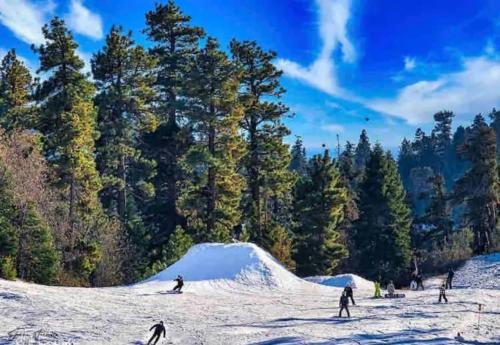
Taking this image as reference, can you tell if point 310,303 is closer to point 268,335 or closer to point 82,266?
point 268,335

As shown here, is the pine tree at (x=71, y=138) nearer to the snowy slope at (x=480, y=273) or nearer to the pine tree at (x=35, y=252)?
the pine tree at (x=35, y=252)

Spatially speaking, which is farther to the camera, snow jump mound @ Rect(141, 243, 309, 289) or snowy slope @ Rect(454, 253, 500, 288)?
snowy slope @ Rect(454, 253, 500, 288)

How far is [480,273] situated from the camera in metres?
45.3

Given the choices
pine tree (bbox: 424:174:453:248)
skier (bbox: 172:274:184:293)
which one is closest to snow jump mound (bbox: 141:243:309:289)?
skier (bbox: 172:274:184:293)

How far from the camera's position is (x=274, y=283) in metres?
34.8

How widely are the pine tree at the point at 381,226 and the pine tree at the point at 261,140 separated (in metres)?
12.2

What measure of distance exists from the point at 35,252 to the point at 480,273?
112 ft

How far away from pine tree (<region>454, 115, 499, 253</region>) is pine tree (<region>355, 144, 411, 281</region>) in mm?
6473

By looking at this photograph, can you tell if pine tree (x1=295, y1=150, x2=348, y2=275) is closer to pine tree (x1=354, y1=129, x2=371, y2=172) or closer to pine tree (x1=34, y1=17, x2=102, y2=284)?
→ pine tree (x1=34, y1=17, x2=102, y2=284)

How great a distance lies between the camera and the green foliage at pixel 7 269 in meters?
31.1

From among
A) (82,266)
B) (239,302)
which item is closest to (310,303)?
(239,302)

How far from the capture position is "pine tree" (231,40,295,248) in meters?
47.0

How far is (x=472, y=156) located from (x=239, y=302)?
118 ft

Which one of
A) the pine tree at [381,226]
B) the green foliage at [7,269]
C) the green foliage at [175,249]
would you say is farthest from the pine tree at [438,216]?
the green foliage at [7,269]
